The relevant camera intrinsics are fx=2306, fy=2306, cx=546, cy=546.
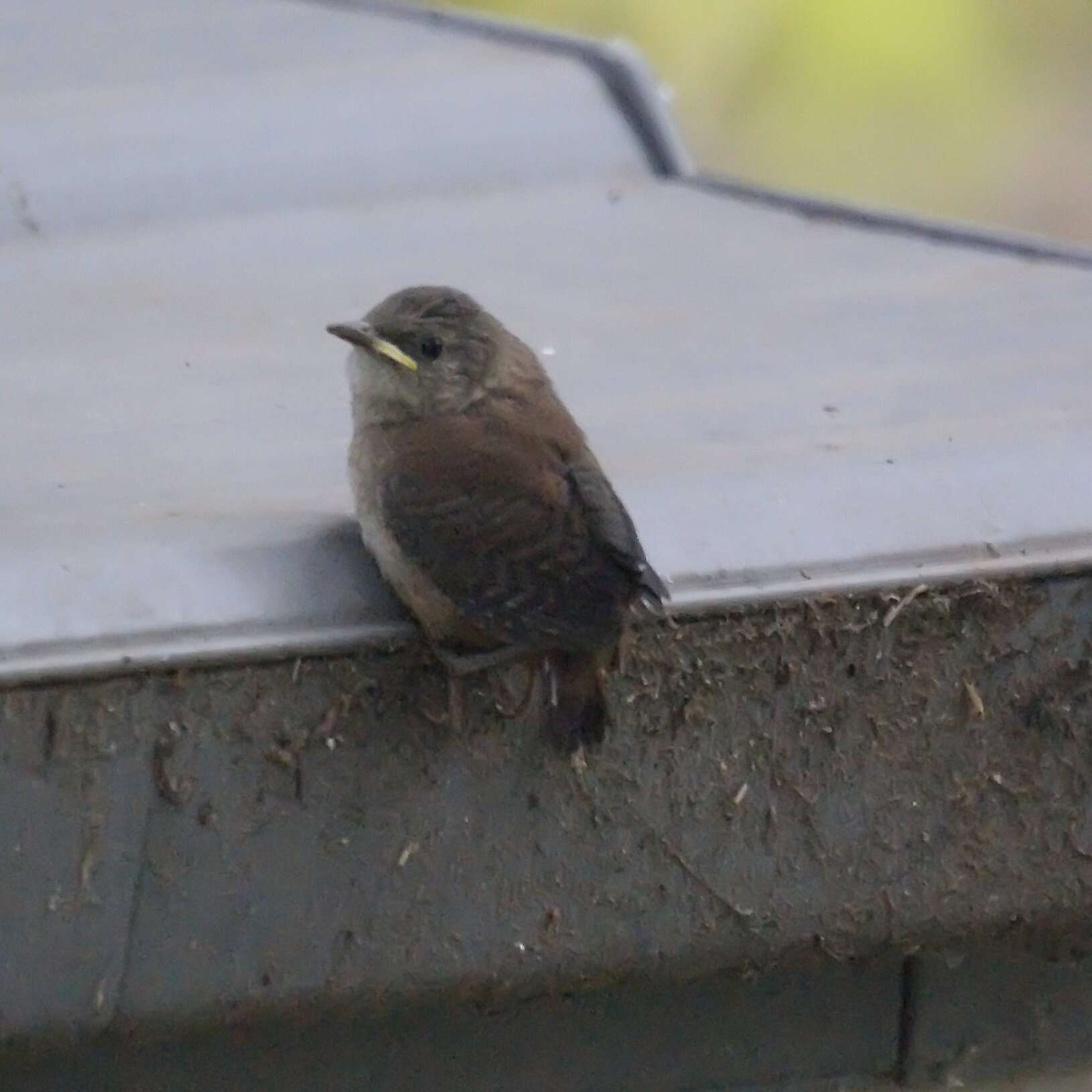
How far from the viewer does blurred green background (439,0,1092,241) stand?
11.4 meters

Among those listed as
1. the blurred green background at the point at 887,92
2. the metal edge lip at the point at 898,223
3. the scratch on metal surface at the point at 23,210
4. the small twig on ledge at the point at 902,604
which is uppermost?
the small twig on ledge at the point at 902,604

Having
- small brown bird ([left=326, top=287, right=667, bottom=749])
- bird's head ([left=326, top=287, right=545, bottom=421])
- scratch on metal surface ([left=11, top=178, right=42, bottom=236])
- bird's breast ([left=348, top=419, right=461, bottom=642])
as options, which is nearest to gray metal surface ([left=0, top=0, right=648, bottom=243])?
scratch on metal surface ([left=11, top=178, right=42, bottom=236])

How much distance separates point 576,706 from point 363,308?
1.59 m

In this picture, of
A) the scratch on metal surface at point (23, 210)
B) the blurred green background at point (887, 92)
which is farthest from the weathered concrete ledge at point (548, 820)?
the blurred green background at point (887, 92)

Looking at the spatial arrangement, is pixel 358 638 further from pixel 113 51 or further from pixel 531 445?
pixel 113 51

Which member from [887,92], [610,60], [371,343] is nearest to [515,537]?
[371,343]

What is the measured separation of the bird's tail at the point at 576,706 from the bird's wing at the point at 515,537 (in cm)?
6

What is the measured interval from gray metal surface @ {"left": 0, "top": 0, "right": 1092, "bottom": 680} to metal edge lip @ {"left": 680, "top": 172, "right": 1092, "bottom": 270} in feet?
0.17

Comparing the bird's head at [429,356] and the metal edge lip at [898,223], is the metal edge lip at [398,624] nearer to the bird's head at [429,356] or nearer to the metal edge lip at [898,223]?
the bird's head at [429,356]

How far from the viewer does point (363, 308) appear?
12.3 ft

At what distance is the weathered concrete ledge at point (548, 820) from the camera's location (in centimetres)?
211

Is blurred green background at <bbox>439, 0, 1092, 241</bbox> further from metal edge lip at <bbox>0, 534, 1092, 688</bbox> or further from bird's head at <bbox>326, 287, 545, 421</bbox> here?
metal edge lip at <bbox>0, 534, 1092, 688</bbox>

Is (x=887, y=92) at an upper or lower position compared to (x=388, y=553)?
lower

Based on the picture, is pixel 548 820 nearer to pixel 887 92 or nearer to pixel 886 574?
pixel 886 574
